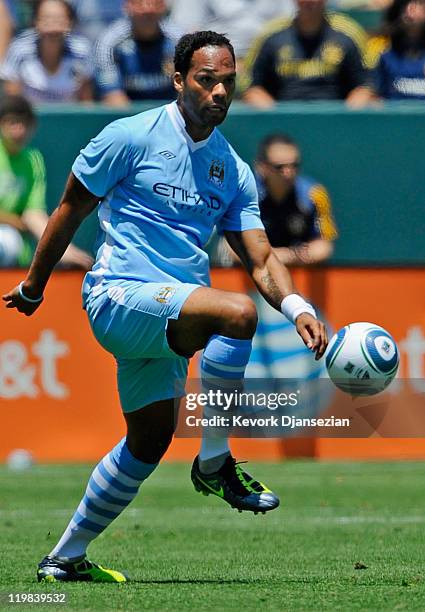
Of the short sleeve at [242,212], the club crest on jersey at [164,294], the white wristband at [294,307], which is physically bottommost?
the white wristband at [294,307]

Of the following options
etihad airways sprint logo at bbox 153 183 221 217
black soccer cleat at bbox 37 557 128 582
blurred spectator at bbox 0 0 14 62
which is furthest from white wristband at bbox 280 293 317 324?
blurred spectator at bbox 0 0 14 62

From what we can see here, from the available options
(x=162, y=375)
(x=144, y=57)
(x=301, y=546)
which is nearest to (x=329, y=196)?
(x=144, y=57)

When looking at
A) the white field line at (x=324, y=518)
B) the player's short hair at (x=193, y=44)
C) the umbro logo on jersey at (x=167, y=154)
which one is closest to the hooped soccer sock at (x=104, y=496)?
the umbro logo on jersey at (x=167, y=154)

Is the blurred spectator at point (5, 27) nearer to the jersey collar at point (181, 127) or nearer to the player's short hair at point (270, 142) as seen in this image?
the player's short hair at point (270, 142)

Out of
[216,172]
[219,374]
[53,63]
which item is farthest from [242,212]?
[53,63]

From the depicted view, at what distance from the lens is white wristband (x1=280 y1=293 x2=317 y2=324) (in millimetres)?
5836

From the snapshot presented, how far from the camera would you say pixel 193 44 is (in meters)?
6.02

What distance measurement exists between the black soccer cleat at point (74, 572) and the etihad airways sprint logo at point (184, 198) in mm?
1719

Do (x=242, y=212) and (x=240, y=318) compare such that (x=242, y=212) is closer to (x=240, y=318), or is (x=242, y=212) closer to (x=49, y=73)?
(x=240, y=318)

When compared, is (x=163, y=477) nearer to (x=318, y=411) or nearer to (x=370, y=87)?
(x=318, y=411)

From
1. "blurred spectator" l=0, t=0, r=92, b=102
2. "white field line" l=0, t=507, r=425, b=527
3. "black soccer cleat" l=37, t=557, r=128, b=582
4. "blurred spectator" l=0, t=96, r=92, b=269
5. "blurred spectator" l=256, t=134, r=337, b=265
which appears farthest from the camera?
"blurred spectator" l=0, t=0, r=92, b=102

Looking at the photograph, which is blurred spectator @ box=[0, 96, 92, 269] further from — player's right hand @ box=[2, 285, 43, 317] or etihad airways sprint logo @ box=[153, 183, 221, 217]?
etihad airways sprint logo @ box=[153, 183, 221, 217]

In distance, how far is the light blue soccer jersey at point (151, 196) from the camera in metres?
5.97

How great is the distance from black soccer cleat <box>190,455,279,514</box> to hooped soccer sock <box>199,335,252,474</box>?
0.04 m
